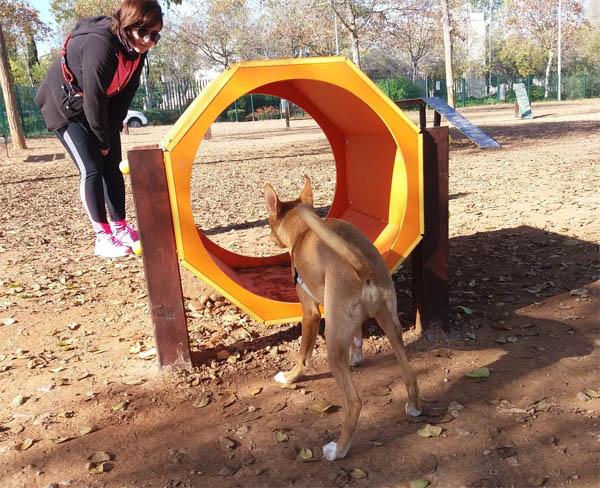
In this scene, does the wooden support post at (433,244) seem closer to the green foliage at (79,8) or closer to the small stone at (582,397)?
the small stone at (582,397)

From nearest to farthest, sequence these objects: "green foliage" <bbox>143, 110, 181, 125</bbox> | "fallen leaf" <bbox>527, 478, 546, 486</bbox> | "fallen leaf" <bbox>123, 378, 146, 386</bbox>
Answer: "fallen leaf" <bbox>527, 478, 546, 486</bbox>
"fallen leaf" <bbox>123, 378, 146, 386</bbox>
"green foliage" <bbox>143, 110, 181, 125</bbox>

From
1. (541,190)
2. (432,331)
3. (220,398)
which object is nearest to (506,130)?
(541,190)

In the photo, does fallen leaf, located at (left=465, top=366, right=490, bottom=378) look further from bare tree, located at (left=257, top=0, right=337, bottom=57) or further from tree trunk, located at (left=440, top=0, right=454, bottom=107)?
bare tree, located at (left=257, top=0, right=337, bottom=57)

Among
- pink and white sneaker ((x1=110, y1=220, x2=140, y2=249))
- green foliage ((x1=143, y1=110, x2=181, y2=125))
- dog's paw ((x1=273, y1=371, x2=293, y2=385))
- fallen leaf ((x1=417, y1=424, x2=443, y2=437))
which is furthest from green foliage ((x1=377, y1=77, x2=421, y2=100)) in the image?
fallen leaf ((x1=417, y1=424, x2=443, y2=437))

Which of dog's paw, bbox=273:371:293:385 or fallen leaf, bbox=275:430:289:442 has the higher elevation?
dog's paw, bbox=273:371:293:385

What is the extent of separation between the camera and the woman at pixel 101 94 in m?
3.68

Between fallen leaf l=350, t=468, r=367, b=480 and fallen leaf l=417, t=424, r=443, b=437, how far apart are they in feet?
1.30

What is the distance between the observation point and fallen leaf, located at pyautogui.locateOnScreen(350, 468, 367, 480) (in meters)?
2.35

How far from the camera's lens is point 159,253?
10.6 feet

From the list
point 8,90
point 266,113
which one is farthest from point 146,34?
point 266,113

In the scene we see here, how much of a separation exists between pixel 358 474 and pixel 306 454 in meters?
0.27

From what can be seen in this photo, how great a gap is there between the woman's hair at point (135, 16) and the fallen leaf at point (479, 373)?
2982mm

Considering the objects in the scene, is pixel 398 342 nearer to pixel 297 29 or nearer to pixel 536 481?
pixel 536 481

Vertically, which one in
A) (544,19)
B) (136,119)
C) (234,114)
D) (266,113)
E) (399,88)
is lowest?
(266,113)
